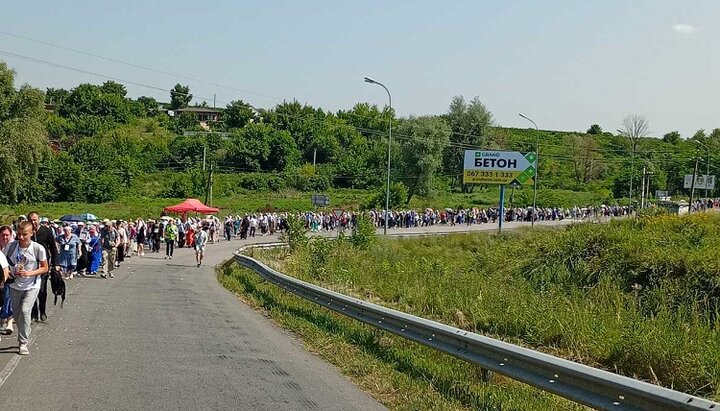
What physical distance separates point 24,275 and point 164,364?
2.23m

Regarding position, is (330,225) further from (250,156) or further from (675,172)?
(675,172)

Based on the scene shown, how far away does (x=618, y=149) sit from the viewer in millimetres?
142250

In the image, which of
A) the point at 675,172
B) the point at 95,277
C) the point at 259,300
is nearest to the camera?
the point at 259,300

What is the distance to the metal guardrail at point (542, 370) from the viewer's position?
5.21 metres

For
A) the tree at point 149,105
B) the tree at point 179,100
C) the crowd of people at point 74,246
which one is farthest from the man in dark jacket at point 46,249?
the tree at point 179,100

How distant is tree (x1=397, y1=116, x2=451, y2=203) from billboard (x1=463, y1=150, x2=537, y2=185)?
26.6 m

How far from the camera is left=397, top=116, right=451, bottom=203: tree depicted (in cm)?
8594

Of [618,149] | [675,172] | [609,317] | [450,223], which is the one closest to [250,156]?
[450,223]

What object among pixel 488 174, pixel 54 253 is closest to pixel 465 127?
pixel 488 174

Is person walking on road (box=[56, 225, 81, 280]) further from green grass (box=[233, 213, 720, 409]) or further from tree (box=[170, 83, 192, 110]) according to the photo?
tree (box=[170, 83, 192, 110])

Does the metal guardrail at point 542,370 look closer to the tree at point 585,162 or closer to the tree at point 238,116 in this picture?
the tree at point 585,162

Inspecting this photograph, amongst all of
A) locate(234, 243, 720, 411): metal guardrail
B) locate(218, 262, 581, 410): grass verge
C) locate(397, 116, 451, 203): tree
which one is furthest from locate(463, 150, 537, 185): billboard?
locate(234, 243, 720, 411): metal guardrail

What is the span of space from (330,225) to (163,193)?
30680 mm

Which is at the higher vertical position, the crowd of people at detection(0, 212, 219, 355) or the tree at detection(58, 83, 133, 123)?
the tree at detection(58, 83, 133, 123)
